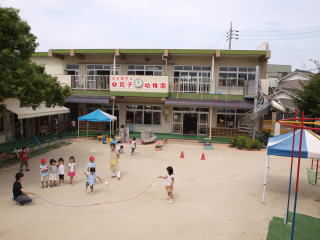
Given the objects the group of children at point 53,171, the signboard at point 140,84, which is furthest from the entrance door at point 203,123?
the group of children at point 53,171

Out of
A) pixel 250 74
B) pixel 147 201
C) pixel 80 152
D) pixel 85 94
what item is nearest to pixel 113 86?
pixel 85 94

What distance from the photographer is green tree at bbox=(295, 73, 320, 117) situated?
16.8 m

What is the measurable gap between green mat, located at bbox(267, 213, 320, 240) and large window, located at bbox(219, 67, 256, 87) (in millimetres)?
14963

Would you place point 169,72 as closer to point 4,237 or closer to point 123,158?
point 123,158

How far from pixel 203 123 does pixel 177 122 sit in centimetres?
233

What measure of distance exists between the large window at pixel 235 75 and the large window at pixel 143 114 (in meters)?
6.28

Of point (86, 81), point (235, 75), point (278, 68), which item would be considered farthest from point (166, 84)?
point (278, 68)

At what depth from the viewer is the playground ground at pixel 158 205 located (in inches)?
243

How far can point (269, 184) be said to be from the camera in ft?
34.0

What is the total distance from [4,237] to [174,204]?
15.4ft

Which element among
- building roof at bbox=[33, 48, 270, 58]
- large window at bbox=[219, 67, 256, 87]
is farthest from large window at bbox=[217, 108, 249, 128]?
building roof at bbox=[33, 48, 270, 58]

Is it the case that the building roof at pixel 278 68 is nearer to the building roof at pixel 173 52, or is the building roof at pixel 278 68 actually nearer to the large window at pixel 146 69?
the building roof at pixel 173 52

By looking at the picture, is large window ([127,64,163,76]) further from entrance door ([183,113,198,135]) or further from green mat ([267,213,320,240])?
green mat ([267,213,320,240])

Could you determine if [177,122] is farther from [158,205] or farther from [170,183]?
[158,205]
